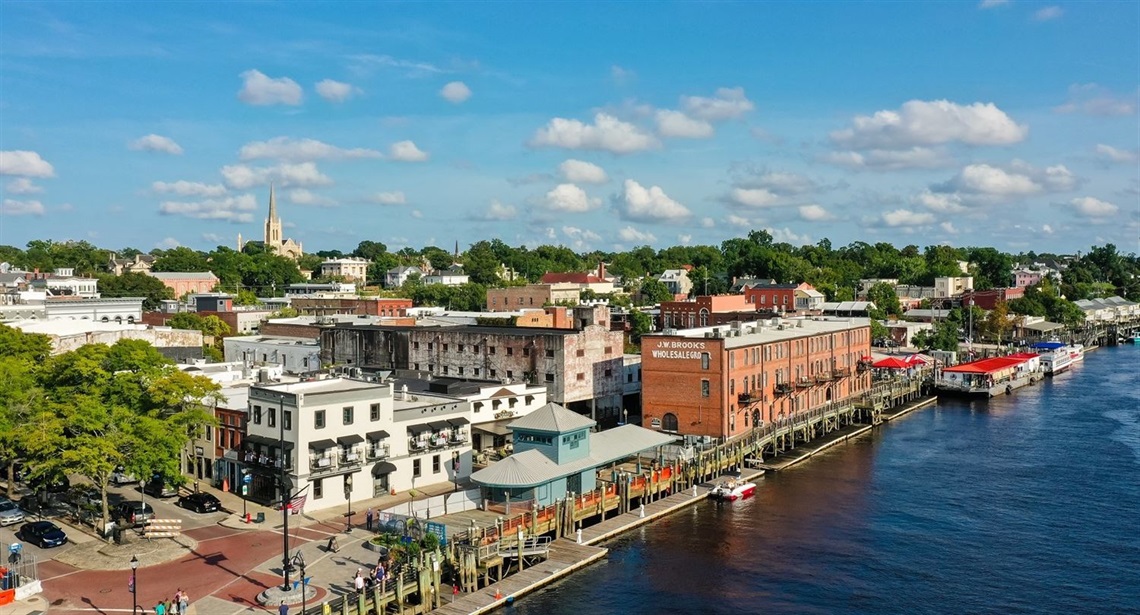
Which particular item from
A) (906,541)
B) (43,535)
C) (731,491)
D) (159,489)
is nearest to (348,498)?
(159,489)

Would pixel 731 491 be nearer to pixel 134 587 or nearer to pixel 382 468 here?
pixel 382 468

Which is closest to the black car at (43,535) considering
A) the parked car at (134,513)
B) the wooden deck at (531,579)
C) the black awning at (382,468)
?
the parked car at (134,513)

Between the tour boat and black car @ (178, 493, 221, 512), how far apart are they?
103 ft

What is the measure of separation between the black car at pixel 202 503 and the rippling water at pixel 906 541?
818 inches

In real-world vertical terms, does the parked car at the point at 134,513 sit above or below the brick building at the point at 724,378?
below

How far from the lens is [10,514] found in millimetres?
49750

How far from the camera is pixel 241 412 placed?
5819 centimetres

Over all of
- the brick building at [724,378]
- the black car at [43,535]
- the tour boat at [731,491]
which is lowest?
the tour boat at [731,491]

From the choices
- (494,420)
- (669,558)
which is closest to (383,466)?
(494,420)

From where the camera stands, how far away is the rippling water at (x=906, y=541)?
145ft

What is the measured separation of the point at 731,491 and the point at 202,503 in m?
33.2

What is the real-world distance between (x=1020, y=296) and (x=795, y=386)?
5362 inches

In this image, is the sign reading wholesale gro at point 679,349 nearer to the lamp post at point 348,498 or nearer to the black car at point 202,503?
the lamp post at point 348,498

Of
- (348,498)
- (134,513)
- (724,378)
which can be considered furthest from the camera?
(724,378)
